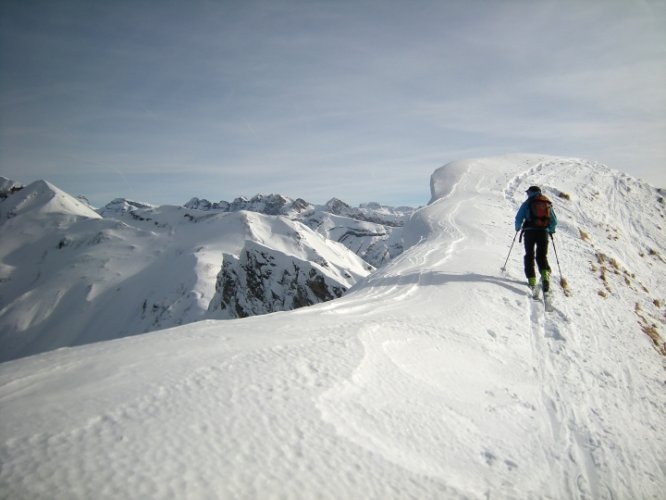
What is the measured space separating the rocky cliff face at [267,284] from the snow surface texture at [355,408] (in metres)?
38.0

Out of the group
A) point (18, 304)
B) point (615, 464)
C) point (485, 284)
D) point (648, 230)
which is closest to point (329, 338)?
point (615, 464)

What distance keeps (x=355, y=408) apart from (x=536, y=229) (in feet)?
24.7

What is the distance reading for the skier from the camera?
8070 millimetres

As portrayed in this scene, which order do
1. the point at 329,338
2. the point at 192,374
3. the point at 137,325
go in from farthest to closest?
the point at 137,325
the point at 329,338
the point at 192,374

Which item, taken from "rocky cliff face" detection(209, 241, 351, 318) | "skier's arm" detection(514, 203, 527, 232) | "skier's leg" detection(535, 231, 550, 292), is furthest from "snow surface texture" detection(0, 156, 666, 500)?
"rocky cliff face" detection(209, 241, 351, 318)

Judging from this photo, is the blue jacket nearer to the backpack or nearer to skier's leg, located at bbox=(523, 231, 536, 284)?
the backpack

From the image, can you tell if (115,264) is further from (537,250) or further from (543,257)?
(543,257)

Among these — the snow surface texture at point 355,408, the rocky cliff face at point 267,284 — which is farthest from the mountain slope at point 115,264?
the snow surface texture at point 355,408

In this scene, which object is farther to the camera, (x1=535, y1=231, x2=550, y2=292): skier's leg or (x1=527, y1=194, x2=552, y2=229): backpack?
(x1=527, y1=194, x2=552, y2=229): backpack

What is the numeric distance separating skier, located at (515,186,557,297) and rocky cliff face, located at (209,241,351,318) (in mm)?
35467

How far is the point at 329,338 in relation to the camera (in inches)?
175

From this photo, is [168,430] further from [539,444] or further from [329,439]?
[539,444]

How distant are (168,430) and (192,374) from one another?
88 centimetres

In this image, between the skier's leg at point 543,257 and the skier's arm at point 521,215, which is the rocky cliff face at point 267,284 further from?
the skier's leg at point 543,257
